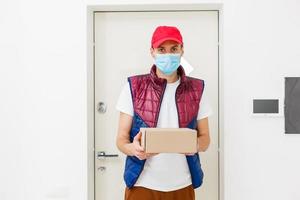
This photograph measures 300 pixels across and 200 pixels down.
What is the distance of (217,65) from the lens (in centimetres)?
242

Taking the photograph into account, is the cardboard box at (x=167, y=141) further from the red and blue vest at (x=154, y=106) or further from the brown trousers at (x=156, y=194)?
the brown trousers at (x=156, y=194)

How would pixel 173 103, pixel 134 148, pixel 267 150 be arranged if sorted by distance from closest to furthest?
1. pixel 134 148
2. pixel 173 103
3. pixel 267 150

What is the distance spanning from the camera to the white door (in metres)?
2.43

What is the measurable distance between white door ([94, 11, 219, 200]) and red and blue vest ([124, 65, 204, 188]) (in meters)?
0.64

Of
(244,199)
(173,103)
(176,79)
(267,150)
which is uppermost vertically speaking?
(176,79)

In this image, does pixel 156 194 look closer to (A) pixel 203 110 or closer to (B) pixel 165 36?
(A) pixel 203 110

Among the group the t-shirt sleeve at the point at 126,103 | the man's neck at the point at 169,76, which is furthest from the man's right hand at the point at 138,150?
the man's neck at the point at 169,76

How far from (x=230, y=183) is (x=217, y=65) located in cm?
82

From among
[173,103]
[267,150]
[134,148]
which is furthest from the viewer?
[267,150]

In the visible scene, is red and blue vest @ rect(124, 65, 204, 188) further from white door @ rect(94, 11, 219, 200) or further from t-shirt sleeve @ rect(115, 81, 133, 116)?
white door @ rect(94, 11, 219, 200)

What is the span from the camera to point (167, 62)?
174 cm

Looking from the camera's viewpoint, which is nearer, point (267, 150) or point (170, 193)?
point (170, 193)
